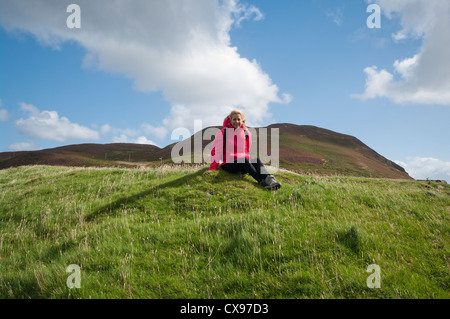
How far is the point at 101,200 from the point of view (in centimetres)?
753

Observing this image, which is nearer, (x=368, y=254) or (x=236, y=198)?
(x=368, y=254)

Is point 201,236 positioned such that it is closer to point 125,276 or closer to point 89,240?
point 125,276

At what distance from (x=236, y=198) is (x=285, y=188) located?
5.74ft

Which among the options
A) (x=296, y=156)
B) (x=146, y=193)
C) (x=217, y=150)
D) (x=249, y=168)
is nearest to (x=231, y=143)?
(x=217, y=150)

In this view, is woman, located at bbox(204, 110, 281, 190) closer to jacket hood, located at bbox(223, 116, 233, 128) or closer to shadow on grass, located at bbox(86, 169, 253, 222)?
jacket hood, located at bbox(223, 116, 233, 128)

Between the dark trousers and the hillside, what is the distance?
72.5 feet

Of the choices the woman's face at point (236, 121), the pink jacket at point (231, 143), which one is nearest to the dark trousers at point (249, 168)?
Answer: the pink jacket at point (231, 143)

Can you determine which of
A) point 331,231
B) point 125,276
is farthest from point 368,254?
point 125,276

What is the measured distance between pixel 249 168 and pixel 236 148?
83 cm

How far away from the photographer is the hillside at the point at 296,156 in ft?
136

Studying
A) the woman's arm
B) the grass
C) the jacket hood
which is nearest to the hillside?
the woman's arm

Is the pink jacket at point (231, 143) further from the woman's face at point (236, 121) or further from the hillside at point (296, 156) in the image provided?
the hillside at point (296, 156)

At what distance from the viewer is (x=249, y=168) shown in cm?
804

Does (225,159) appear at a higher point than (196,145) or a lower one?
lower
